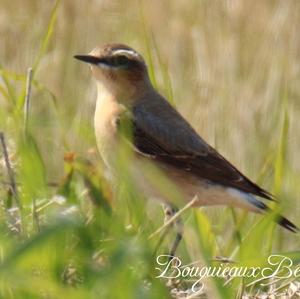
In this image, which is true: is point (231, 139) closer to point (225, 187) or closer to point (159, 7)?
point (225, 187)

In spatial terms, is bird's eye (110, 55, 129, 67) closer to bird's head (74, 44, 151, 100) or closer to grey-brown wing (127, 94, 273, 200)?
bird's head (74, 44, 151, 100)

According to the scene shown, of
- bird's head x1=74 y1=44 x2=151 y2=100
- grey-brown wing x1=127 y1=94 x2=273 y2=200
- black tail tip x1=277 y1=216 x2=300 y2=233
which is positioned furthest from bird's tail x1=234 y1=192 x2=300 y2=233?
bird's head x1=74 y1=44 x2=151 y2=100

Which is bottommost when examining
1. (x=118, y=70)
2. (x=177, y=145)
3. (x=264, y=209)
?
(x=264, y=209)

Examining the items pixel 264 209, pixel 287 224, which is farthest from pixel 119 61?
pixel 287 224

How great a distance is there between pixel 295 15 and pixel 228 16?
0.48m

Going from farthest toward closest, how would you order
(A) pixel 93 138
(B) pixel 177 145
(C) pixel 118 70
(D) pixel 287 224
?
(C) pixel 118 70
(B) pixel 177 145
(D) pixel 287 224
(A) pixel 93 138

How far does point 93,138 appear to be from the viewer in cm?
577

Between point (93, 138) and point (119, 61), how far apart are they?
133cm

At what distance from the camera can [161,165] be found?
270 inches

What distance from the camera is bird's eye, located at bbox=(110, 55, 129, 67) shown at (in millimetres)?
6988

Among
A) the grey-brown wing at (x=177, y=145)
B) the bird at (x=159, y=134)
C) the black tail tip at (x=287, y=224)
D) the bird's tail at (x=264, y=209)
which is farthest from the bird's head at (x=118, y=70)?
the black tail tip at (x=287, y=224)

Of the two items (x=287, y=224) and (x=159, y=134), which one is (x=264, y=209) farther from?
(x=159, y=134)

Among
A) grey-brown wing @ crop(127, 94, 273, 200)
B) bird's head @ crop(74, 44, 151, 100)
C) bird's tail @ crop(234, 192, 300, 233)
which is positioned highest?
bird's head @ crop(74, 44, 151, 100)

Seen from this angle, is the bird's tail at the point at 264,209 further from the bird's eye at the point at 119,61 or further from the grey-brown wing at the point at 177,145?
the bird's eye at the point at 119,61
